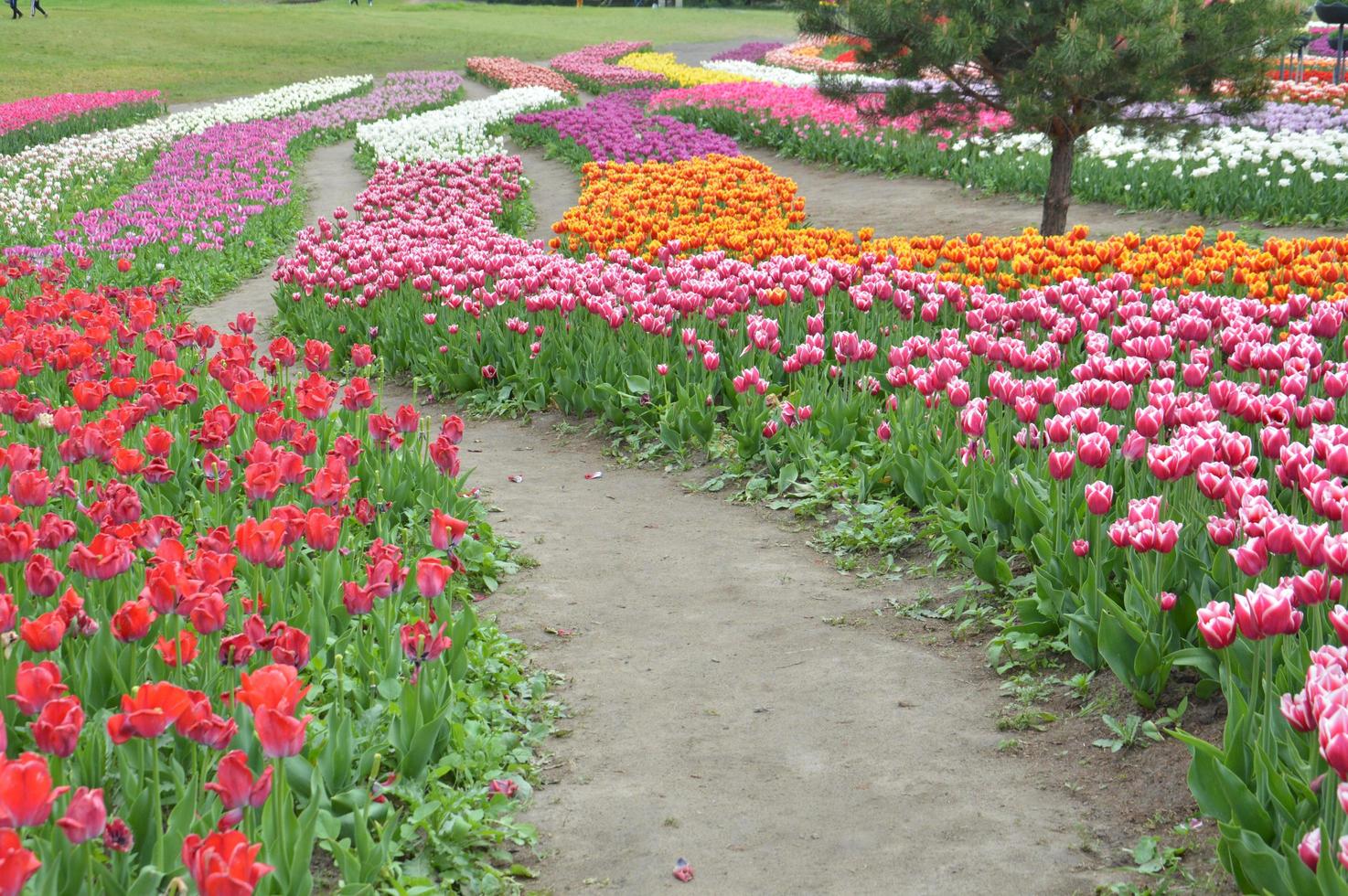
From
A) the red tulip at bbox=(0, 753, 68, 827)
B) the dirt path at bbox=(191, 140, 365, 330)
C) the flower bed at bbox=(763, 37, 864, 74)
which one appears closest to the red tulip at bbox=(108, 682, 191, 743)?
the red tulip at bbox=(0, 753, 68, 827)

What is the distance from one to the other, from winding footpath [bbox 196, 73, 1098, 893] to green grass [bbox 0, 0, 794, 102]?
32.6 meters

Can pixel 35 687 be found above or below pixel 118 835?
above

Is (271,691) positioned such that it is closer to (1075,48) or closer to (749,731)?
(749,731)

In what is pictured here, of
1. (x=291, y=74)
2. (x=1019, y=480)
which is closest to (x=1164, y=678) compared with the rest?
(x=1019, y=480)

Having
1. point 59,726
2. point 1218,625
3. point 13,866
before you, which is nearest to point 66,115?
point 59,726

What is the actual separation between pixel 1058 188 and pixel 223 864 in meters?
13.1

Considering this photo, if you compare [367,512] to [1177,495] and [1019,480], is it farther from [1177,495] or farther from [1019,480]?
[1177,495]

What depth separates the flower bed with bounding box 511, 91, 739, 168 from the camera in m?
21.1

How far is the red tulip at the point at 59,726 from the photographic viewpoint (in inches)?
105

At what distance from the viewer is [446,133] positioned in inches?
969

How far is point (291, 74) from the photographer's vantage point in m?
42.6

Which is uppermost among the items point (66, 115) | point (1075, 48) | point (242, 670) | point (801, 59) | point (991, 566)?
point (1075, 48)

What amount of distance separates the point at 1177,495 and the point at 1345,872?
6.87 ft

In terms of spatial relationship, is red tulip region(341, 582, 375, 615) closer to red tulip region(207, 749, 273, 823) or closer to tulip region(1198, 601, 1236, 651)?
red tulip region(207, 749, 273, 823)
